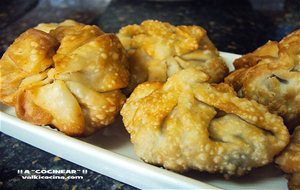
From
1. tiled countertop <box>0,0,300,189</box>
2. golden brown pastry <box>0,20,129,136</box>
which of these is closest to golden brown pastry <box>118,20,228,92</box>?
golden brown pastry <box>0,20,129,136</box>

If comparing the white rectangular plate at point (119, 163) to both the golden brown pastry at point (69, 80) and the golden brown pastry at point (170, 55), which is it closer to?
the golden brown pastry at point (69, 80)

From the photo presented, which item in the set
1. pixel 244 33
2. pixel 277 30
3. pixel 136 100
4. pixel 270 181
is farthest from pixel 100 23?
pixel 270 181

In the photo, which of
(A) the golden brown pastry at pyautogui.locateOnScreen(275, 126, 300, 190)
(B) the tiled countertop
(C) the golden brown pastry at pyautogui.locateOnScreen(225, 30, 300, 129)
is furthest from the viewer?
(B) the tiled countertop

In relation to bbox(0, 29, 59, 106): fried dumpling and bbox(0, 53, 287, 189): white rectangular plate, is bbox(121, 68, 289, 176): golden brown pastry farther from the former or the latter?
bbox(0, 29, 59, 106): fried dumpling

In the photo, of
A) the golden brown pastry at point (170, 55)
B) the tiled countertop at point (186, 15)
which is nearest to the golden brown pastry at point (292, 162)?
the golden brown pastry at point (170, 55)

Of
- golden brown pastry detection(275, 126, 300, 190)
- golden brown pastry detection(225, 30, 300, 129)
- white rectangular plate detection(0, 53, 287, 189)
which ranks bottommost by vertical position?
white rectangular plate detection(0, 53, 287, 189)

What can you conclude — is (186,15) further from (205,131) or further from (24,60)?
(205,131)

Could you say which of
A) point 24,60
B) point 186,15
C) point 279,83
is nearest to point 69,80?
point 24,60

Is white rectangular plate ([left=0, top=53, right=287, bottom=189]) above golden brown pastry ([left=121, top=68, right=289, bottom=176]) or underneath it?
underneath
